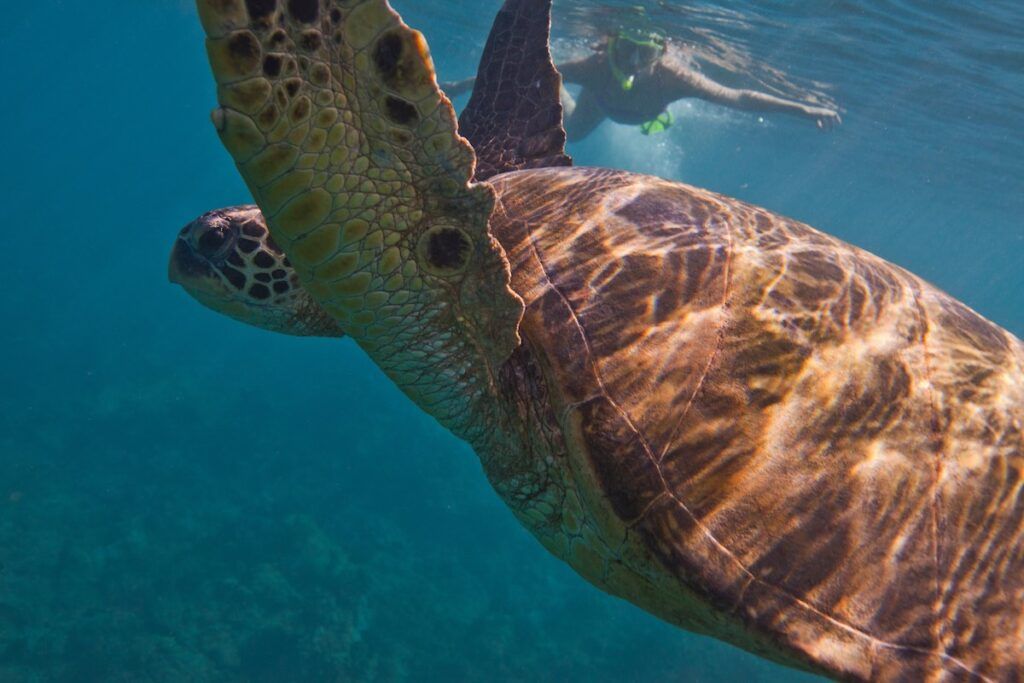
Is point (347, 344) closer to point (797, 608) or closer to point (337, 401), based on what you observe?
point (337, 401)

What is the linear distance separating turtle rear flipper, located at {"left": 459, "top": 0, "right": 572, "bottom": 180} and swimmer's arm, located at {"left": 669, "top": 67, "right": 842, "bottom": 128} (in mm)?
12123

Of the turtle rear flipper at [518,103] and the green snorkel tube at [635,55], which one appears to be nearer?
the turtle rear flipper at [518,103]

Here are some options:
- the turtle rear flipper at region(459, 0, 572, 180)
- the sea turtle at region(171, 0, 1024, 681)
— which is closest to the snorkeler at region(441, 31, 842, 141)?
the turtle rear flipper at region(459, 0, 572, 180)

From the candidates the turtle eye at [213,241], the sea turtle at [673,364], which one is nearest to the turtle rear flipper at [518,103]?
the sea turtle at [673,364]

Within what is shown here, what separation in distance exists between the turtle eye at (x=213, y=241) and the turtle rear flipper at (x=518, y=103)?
1542mm

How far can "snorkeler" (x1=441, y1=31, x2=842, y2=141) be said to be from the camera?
538 inches

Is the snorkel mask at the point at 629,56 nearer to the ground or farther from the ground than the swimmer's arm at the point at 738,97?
farther from the ground

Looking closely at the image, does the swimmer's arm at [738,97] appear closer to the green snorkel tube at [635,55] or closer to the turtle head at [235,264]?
the green snorkel tube at [635,55]

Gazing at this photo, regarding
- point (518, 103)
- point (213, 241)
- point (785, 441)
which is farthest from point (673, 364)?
point (518, 103)

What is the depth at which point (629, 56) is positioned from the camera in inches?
540

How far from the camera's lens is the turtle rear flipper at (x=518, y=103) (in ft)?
11.7

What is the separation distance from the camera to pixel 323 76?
148 cm

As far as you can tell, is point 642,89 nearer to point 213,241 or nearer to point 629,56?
point 629,56

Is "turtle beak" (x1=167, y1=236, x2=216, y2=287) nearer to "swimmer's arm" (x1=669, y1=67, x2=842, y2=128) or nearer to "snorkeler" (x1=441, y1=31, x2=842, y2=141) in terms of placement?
"snorkeler" (x1=441, y1=31, x2=842, y2=141)
